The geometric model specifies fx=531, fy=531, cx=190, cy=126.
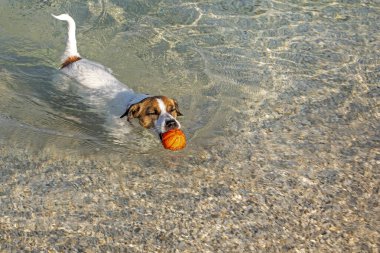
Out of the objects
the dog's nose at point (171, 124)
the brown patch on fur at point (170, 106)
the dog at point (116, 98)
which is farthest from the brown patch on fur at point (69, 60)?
the dog's nose at point (171, 124)

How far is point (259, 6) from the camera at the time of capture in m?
7.84

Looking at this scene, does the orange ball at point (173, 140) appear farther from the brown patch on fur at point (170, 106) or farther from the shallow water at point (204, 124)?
the brown patch on fur at point (170, 106)

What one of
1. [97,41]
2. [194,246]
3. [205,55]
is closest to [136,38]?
[97,41]

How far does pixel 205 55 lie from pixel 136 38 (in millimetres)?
1008

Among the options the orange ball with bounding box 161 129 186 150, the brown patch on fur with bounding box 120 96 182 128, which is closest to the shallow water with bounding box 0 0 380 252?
the orange ball with bounding box 161 129 186 150

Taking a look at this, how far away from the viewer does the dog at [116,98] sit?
5.00m

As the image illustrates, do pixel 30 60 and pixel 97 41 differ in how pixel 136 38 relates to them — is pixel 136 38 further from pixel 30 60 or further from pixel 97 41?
pixel 30 60

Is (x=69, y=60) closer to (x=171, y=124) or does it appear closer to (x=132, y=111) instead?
(x=132, y=111)

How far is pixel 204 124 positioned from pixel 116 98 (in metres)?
0.98

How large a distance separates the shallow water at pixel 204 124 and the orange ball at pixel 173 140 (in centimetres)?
11

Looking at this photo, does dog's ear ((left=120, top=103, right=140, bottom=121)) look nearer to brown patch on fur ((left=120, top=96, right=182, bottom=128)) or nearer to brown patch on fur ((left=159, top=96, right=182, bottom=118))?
brown patch on fur ((left=120, top=96, right=182, bottom=128))

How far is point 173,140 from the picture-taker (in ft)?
15.3

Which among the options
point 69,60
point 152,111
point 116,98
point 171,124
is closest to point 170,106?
point 152,111

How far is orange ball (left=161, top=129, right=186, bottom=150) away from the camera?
4.69 m
